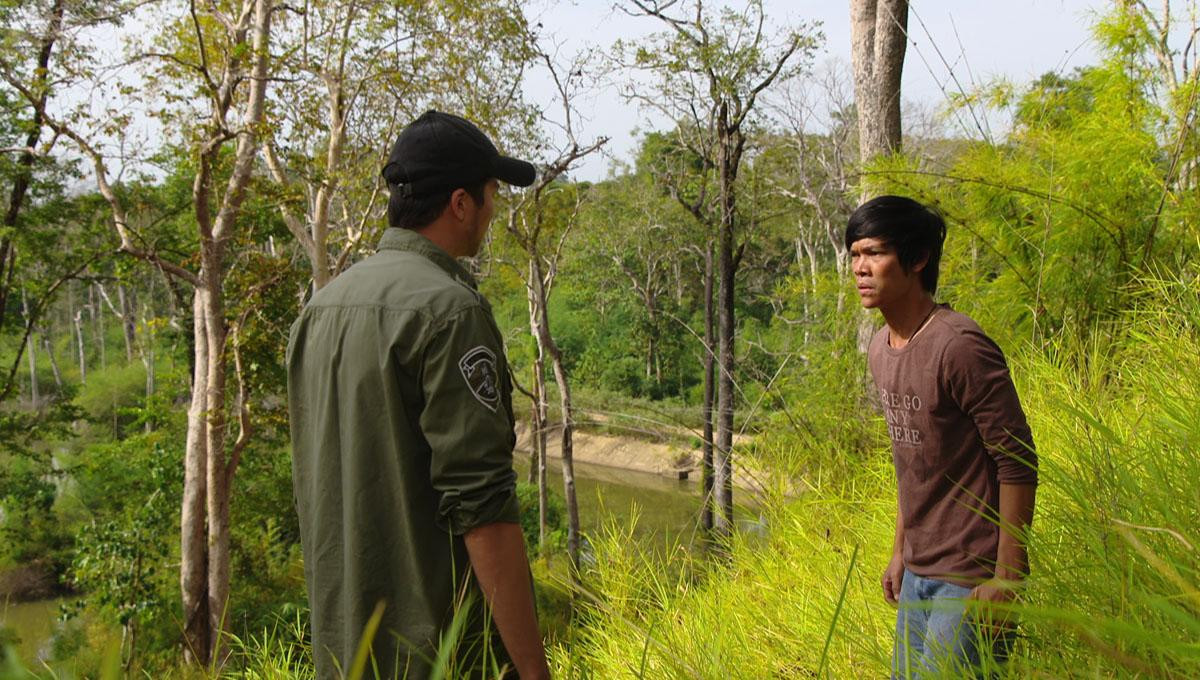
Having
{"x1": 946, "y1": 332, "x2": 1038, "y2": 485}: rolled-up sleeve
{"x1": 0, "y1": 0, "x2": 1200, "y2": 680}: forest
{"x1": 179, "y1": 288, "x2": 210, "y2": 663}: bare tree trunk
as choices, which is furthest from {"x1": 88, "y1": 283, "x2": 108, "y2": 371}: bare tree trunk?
{"x1": 946, "y1": 332, "x2": 1038, "y2": 485}: rolled-up sleeve

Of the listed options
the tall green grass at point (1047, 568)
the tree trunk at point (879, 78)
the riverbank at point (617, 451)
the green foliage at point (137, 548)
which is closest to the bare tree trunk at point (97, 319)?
the riverbank at point (617, 451)

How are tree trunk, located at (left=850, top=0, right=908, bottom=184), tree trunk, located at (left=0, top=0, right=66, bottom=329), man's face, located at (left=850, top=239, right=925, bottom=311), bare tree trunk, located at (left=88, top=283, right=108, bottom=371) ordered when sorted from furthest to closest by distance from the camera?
Answer: bare tree trunk, located at (left=88, top=283, right=108, bottom=371)
tree trunk, located at (left=0, top=0, right=66, bottom=329)
tree trunk, located at (left=850, top=0, right=908, bottom=184)
man's face, located at (left=850, top=239, right=925, bottom=311)

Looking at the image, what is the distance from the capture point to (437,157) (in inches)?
55.0

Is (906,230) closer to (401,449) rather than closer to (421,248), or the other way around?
(421,248)

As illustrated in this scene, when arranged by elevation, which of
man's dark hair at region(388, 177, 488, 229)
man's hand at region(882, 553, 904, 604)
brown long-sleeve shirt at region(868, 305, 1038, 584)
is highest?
man's dark hair at region(388, 177, 488, 229)

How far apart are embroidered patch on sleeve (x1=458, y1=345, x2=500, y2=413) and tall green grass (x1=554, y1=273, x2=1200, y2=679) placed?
373mm

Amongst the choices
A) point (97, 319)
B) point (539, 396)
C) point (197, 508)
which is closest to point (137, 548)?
point (197, 508)

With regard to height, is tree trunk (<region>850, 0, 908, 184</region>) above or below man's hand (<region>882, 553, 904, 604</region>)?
above

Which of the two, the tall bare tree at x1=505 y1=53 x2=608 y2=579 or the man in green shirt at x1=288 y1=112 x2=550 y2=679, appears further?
the tall bare tree at x1=505 y1=53 x2=608 y2=579

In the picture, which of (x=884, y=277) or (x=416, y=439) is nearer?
(x=416, y=439)

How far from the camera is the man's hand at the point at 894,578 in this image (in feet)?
5.96

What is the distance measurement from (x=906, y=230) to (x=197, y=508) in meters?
10.0

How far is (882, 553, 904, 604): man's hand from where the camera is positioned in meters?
1.82

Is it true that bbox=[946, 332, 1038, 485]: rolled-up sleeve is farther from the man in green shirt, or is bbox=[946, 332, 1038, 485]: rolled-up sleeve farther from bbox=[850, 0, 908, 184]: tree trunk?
bbox=[850, 0, 908, 184]: tree trunk
